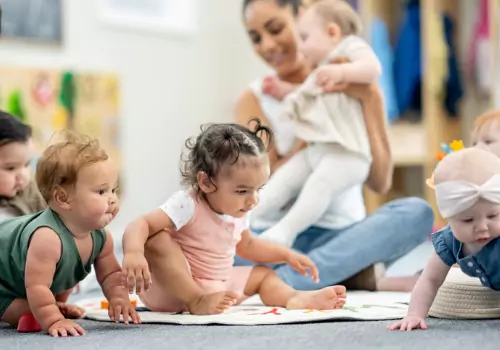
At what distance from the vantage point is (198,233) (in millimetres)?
1673

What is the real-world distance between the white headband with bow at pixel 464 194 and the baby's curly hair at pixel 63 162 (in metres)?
0.56

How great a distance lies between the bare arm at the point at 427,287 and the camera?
4.67ft

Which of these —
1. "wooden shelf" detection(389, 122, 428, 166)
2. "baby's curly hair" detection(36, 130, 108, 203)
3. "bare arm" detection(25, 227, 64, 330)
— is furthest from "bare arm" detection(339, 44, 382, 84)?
"wooden shelf" detection(389, 122, 428, 166)

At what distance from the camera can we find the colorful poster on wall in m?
3.66

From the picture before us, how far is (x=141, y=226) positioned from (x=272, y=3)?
34.3 inches

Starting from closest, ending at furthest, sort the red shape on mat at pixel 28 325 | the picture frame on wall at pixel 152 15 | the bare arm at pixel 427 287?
the bare arm at pixel 427 287, the red shape on mat at pixel 28 325, the picture frame on wall at pixel 152 15

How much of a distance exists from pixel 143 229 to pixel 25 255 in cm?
21

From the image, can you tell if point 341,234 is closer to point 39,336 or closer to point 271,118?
point 271,118

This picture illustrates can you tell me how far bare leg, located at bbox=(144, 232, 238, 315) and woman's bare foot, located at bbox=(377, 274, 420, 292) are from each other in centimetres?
46

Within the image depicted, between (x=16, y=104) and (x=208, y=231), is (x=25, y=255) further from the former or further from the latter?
(x=16, y=104)

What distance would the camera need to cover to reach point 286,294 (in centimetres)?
171

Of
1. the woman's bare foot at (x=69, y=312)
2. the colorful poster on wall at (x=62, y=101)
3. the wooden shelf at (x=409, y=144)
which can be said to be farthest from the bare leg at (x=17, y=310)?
the wooden shelf at (x=409, y=144)

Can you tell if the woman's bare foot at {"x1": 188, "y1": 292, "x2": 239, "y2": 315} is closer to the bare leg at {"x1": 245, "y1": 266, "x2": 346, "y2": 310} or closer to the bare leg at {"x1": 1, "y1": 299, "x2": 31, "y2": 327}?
the bare leg at {"x1": 245, "y1": 266, "x2": 346, "y2": 310}

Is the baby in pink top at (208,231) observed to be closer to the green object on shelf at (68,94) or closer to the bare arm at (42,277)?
the bare arm at (42,277)
